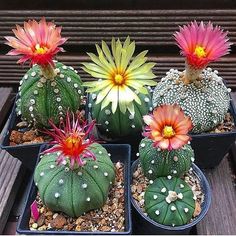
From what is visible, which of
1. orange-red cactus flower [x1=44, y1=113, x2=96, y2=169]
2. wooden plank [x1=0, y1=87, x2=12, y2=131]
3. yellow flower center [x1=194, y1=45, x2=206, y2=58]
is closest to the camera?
orange-red cactus flower [x1=44, y1=113, x2=96, y2=169]

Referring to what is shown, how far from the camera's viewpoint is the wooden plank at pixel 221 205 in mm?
925

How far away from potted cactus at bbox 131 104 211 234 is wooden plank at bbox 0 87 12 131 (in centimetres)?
48

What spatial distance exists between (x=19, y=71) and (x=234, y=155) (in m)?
0.67

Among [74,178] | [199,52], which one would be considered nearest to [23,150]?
[74,178]

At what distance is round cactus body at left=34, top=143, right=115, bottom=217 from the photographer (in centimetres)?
81

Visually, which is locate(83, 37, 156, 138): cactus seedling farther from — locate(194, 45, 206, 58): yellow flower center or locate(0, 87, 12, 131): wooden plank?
locate(0, 87, 12, 131): wooden plank

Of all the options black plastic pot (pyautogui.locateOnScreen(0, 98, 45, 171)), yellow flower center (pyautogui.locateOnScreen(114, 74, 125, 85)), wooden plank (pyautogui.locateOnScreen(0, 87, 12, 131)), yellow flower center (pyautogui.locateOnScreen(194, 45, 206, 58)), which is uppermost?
wooden plank (pyautogui.locateOnScreen(0, 87, 12, 131))

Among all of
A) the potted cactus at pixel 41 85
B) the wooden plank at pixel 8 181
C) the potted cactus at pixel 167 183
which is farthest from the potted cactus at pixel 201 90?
the wooden plank at pixel 8 181

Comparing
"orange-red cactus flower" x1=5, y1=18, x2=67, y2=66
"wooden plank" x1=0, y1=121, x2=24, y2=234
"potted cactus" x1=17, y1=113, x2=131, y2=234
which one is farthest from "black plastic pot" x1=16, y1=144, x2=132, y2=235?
Answer: "orange-red cactus flower" x1=5, y1=18, x2=67, y2=66

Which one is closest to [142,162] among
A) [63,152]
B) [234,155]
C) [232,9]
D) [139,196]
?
[139,196]

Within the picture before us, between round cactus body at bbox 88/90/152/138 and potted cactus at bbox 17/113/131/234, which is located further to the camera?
round cactus body at bbox 88/90/152/138

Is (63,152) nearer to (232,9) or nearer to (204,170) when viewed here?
(204,170)

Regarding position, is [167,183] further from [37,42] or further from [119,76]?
[37,42]

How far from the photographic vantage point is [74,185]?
81 cm
